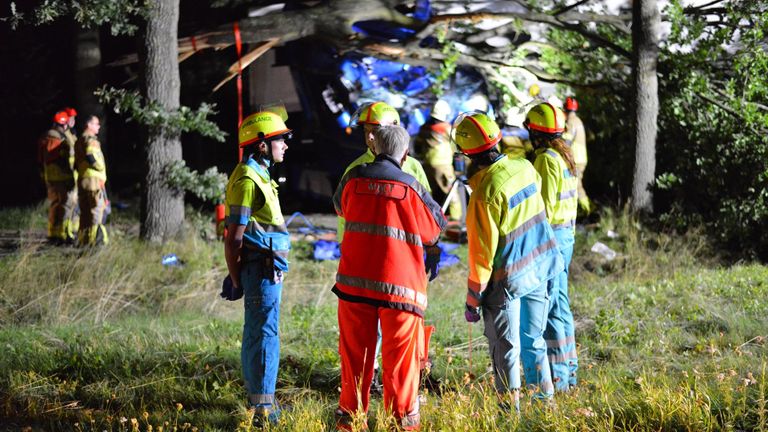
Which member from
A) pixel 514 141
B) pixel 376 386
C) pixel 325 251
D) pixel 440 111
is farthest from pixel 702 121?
pixel 376 386

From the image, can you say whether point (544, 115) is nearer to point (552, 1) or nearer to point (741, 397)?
point (741, 397)

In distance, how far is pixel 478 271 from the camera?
4.85 meters

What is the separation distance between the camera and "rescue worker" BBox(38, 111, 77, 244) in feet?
37.1

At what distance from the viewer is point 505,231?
4922 millimetres

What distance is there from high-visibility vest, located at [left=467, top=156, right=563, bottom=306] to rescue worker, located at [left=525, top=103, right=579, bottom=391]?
1.87 feet

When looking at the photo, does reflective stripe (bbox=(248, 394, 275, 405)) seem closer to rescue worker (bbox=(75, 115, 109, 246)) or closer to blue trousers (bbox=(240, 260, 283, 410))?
blue trousers (bbox=(240, 260, 283, 410))

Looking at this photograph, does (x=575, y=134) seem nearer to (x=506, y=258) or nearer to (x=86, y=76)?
(x=506, y=258)

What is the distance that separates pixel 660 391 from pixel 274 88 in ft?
32.4

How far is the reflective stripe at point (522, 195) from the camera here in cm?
490

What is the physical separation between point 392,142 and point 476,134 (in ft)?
1.85

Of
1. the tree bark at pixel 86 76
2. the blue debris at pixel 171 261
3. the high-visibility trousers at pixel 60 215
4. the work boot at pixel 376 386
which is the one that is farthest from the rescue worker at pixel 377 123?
the tree bark at pixel 86 76

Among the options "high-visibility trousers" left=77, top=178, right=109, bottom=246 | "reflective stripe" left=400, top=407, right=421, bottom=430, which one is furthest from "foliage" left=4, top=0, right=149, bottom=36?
"reflective stripe" left=400, top=407, right=421, bottom=430

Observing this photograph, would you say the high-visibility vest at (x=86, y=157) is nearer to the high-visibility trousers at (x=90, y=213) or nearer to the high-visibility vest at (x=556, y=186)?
the high-visibility trousers at (x=90, y=213)

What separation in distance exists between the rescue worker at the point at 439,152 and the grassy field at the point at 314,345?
6.92 ft
